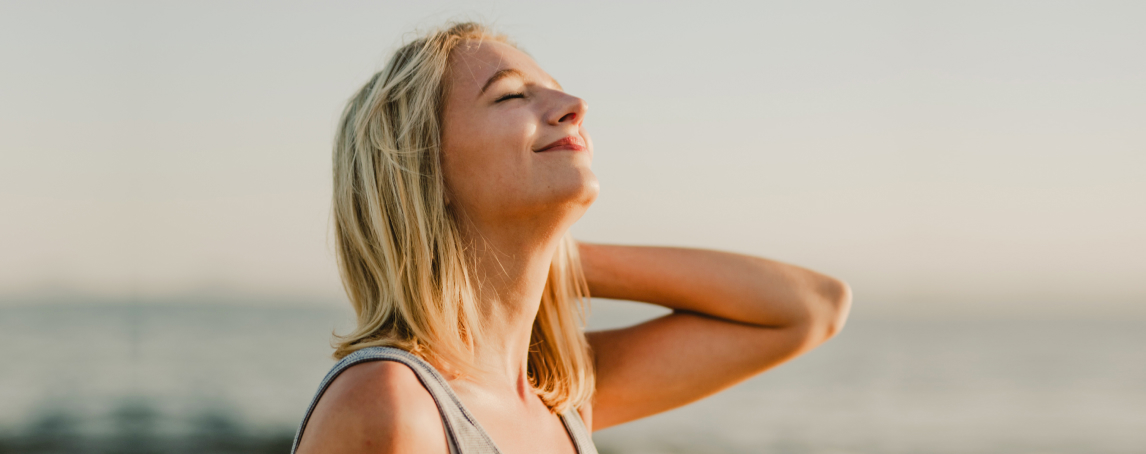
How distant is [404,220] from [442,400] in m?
Result: 0.50

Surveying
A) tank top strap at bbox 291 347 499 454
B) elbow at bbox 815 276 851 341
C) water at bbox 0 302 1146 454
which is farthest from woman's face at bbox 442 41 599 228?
water at bbox 0 302 1146 454

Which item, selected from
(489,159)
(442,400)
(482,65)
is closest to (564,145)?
(489,159)

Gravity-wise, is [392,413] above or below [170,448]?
above

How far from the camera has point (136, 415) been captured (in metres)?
12.6

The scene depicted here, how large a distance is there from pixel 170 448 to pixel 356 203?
1076cm

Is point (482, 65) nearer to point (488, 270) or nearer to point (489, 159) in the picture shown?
point (489, 159)

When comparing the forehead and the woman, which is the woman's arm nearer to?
the woman

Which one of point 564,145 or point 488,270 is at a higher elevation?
point 564,145

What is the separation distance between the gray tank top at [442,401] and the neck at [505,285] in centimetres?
27

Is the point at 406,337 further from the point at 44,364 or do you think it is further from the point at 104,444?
the point at 44,364

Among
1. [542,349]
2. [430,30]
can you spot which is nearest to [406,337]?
[542,349]

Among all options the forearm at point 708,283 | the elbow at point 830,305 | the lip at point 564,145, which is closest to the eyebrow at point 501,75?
the lip at point 564,145

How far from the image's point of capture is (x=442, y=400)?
1503 millimetres

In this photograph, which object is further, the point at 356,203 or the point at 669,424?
the point at 669,424
